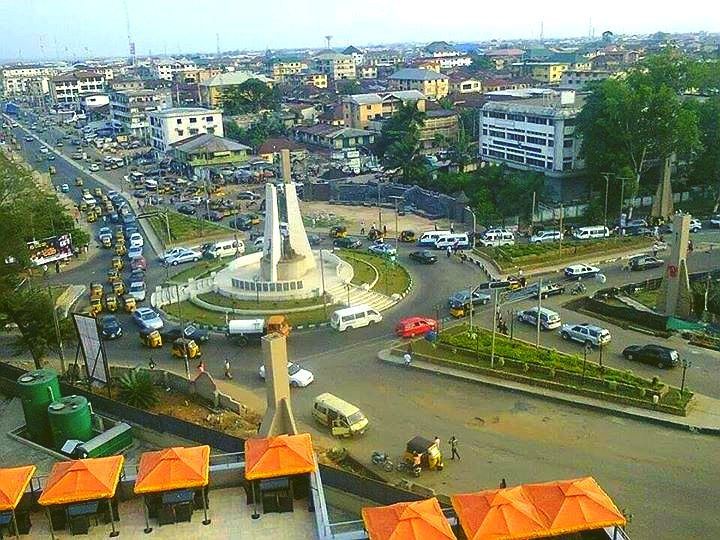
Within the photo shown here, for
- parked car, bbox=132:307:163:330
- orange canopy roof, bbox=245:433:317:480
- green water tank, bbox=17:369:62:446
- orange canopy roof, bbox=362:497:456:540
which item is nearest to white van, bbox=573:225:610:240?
parked car, bbox=132:307:163:330

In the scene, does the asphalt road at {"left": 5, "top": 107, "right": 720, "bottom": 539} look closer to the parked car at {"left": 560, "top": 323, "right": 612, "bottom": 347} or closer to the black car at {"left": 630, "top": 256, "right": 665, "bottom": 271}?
the parked car at {"left": 560, "top": 323, "right": 612, "bottom": 347}

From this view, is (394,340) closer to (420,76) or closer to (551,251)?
(551,251)

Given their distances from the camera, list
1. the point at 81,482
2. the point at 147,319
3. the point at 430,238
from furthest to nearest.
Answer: the point at 430,238 → the point at 147,319 → the point at 81,482

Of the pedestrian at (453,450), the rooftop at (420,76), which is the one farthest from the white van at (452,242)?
the rooftop at (420,76)

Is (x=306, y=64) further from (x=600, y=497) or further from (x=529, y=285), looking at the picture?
(x=600, y=497)

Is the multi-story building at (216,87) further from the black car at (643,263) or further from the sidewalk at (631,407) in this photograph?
the sidewalk at (631,407)

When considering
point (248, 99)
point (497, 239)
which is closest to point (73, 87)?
point (248, 99)

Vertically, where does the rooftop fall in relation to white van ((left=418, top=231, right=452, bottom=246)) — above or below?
above
